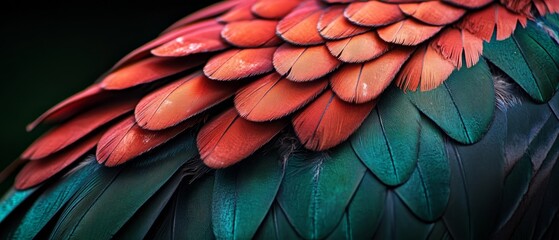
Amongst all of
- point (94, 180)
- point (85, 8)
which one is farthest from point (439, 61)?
point (85, 8)

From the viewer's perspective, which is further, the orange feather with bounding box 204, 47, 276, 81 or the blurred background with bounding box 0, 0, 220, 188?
the blurred background with bounding box 0, 0, 220, 188

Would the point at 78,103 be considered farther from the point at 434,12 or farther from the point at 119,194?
the point at 434,12

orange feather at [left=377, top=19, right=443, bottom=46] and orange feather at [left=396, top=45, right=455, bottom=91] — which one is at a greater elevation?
orange feather at [left=377, top=19, right=443, bottom=46]

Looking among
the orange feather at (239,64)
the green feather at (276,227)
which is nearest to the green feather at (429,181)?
the green feather at (276,227)

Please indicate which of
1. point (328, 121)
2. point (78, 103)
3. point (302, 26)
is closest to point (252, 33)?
point (302, 26)

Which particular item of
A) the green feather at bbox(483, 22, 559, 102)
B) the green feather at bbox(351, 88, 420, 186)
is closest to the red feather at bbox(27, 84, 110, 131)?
the green feather at bbox(351, 88, 420, 186)

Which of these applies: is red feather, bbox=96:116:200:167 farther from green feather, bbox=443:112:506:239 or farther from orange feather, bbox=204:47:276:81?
green feather, bbox=443:112:506:239

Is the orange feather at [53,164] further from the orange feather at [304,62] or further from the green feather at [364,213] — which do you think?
the green feather at [364,213]
